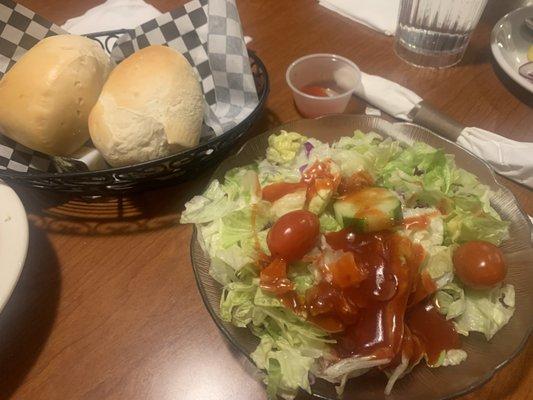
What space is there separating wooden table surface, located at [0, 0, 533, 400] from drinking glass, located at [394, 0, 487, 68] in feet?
0.44

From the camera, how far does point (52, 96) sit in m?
0.88

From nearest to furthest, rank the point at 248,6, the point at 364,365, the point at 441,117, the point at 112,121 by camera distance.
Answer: the point at 364,365 → the point at 112,121 → the point at 441,117 → the point at 248,6

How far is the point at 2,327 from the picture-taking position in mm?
801

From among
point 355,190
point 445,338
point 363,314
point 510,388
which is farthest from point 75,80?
point 510,388

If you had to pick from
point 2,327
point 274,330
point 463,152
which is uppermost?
point 463,152

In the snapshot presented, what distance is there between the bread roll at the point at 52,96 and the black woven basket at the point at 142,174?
0.27 ft

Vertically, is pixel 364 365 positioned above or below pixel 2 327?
above

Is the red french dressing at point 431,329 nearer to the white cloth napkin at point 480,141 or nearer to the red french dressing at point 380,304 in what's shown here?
the red french dressing at point 380,304

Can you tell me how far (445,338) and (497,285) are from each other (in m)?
0.14

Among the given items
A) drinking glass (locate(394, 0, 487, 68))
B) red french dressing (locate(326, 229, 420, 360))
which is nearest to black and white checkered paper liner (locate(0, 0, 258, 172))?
red french dressing (locate(326, 229, 420, 360))

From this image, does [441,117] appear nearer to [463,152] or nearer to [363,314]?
[463,152]

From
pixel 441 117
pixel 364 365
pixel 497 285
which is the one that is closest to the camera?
pixel 364 365

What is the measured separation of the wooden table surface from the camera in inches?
29.1

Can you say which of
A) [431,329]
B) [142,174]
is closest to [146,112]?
[142,174]
